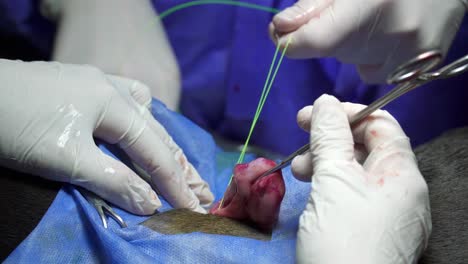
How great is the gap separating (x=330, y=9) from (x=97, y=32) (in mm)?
961

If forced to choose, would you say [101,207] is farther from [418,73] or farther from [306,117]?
[418,73]

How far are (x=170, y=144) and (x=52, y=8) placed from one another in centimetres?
89

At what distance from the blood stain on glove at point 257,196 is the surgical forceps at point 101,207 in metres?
0.27

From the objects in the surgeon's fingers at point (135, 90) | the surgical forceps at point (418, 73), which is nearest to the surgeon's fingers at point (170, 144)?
the surgeon's fingers at point (135, 90)

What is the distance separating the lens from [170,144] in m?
1.42

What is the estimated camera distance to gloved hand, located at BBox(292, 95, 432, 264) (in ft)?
2.80

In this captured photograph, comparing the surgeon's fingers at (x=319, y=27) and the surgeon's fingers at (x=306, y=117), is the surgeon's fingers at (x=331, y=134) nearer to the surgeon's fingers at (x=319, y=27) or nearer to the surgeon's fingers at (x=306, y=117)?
the surgeon's fingers at (x=306, y=117)

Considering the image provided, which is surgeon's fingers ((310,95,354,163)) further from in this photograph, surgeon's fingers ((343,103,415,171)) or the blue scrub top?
the blue scrub top

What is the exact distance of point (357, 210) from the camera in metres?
0.87

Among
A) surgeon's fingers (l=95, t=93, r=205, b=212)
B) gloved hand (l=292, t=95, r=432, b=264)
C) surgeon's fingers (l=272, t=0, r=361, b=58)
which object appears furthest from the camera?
surgeon's fingers (l=272, t=0, r=361, b=58)

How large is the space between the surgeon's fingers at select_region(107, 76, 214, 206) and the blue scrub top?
0.62 m

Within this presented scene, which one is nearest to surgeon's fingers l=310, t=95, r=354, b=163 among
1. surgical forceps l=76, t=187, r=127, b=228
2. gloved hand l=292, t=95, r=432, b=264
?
gloved hand l=292, t=95, r=432, b=264

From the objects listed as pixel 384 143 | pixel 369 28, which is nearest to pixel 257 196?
pixel 384 143

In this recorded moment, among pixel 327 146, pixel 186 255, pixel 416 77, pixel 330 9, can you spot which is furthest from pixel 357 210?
pixel 330 9
